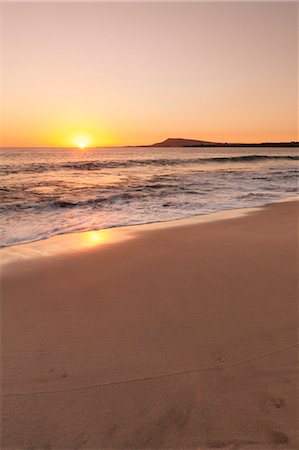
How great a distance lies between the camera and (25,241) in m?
6.08

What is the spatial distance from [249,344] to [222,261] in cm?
199

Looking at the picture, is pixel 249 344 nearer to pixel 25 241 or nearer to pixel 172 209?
pixel 25 241

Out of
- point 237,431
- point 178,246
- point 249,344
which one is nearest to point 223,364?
point 249,344

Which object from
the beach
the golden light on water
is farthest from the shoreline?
the beach

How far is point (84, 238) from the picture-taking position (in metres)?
6.28

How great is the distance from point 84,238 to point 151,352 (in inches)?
156

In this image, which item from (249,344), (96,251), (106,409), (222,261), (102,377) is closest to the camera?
(106,409)

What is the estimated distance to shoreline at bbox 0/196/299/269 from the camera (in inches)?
207

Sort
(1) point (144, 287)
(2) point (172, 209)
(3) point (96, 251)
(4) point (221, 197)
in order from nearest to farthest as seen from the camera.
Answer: (1) point (144, 287) → (3) point (96, 251) → (2) point (172, 209) → (4) point (221, 197)

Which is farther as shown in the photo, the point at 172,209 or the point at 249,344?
the point at 172,209

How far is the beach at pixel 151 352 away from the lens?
6.16ft

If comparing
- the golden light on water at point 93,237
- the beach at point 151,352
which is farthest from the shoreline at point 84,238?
the beach at point 151,352

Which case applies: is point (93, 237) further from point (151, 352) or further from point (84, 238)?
point (151, 352)

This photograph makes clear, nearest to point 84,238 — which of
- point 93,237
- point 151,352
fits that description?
point 93,237
